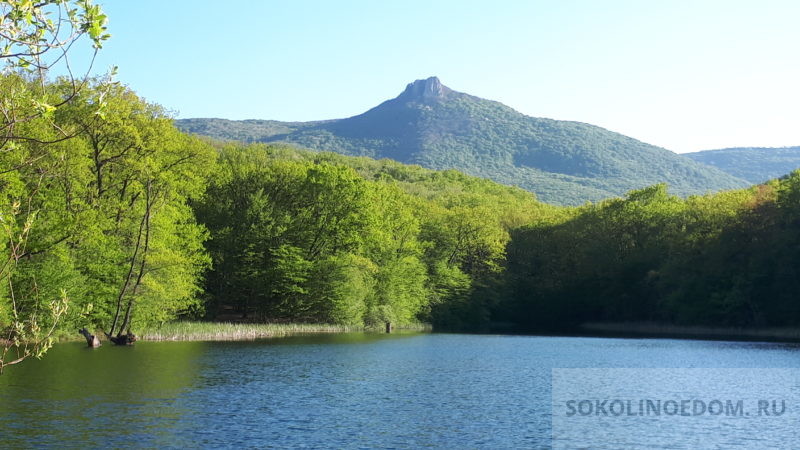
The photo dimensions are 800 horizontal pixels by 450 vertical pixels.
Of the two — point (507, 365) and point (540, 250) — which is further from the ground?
point (540, 250)

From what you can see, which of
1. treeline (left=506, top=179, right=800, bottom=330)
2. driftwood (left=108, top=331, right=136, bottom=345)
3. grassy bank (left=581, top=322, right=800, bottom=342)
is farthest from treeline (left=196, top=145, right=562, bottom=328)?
grassy bank (left=581, top=322, right=800, bottom=342)

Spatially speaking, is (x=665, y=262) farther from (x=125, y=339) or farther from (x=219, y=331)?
(x=125, y=339)

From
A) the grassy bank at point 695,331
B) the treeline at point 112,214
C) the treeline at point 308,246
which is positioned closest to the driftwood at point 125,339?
the treeline at point 112,214

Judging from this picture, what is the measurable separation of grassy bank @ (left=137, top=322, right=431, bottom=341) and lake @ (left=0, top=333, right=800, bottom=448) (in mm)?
2808

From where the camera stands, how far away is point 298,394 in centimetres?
2858

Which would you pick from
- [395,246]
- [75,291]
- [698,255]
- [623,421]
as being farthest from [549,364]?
[698,255]

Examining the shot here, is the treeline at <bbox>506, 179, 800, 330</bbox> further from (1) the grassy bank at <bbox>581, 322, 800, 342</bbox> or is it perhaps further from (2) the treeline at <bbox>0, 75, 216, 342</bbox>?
(2) the treeline at <bbox>0, 75, 216, 342</bbox>

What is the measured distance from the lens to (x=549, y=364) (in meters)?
42.1

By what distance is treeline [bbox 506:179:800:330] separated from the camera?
7250cm

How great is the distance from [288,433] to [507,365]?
22230 mm

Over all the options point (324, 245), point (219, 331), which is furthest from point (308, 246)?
point (219, 331)

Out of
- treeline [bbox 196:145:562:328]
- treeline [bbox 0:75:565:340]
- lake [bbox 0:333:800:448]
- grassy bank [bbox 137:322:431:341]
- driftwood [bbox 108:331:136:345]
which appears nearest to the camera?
lake [bbox 0:333:800:448]

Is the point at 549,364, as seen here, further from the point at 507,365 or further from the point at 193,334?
the point at 193,334

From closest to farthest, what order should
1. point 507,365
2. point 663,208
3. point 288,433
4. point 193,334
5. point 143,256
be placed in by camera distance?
1. point 288,433
2. point 507,365
3. point 143,256
4. point 193,334
5. point 663,208
